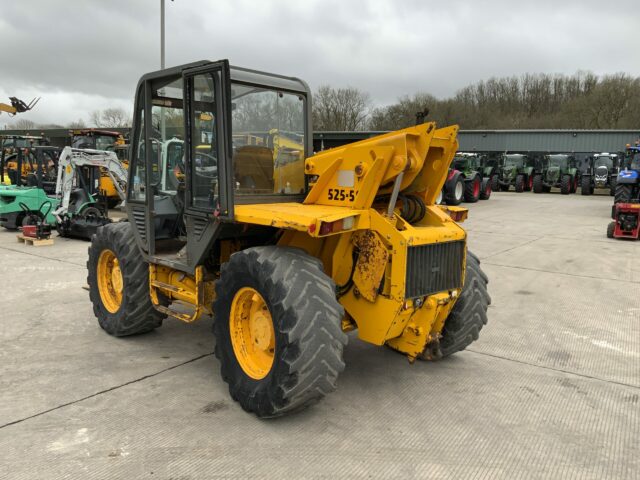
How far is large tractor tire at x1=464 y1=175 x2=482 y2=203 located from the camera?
22.0 m

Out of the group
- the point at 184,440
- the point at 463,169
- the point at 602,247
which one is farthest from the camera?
the point at 463,169

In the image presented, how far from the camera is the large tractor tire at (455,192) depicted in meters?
20.3

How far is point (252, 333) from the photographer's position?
3750 millimetres

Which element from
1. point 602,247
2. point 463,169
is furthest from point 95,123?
point 602,247

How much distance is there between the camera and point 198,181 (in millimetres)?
4066

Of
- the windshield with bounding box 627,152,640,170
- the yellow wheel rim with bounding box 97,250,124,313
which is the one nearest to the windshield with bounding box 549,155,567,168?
the windshield with bounding box 627,152,640,170

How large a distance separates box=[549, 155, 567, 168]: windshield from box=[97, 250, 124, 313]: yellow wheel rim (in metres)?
29.3

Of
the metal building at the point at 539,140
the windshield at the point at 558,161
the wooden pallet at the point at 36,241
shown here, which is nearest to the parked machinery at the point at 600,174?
the windshield at the point at 558,161

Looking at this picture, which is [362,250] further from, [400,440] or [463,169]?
[463,169]

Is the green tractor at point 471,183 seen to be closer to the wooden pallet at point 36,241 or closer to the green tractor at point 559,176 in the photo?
the green tractor at point 559,176

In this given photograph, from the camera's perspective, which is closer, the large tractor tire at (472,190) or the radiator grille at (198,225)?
the radiator grille at (198,225)

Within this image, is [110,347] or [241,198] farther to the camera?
[110,347]

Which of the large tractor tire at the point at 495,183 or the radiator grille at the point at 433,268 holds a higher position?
Answer: the large tractor tire at the point at 495,183

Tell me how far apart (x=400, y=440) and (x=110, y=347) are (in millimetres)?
2903
